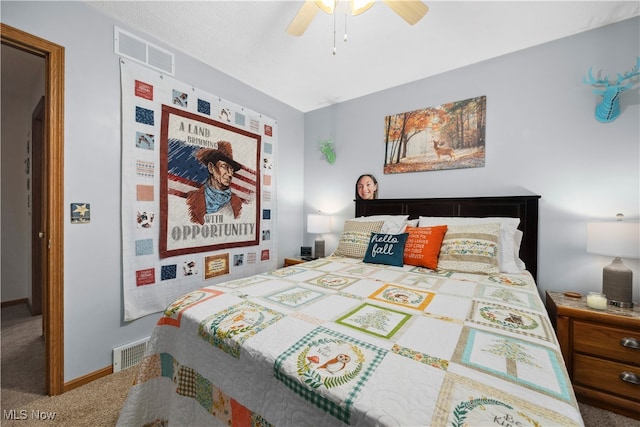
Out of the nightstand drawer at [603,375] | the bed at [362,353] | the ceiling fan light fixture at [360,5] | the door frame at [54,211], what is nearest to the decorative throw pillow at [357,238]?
the bed at [362,353]

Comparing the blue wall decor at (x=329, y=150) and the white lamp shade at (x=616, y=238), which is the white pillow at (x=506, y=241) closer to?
the white lamp shade at (x=616, y=238)

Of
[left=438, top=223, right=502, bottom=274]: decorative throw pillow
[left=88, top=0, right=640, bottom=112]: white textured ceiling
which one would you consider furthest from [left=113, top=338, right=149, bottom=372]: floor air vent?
[left=438, top=223, right=502, bottom=274]: decorative throw pillow

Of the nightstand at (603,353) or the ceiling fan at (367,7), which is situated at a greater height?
the ceiling fan at (367,7)

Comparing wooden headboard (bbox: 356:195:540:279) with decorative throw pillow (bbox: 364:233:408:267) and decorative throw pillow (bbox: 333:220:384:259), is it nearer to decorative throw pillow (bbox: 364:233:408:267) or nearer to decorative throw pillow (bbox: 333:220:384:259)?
decorative throw pillow (bbox: 333:220:384:259)

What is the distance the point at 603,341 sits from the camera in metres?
1.52

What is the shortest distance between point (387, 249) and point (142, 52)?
2.54 meters

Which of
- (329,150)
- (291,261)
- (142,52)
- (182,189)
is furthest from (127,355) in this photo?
(329,150)

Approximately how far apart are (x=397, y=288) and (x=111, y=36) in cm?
266

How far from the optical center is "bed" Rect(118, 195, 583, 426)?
0.62 metres

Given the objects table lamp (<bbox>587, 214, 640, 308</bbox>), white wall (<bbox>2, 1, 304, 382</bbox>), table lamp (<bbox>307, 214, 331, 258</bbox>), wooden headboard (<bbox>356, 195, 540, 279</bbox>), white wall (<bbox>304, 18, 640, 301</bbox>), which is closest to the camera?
table lamp (<bbox>587, 214, 640, 308</bbox>)

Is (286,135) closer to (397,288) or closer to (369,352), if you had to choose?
(397,288)

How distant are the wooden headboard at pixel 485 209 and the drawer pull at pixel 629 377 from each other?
77 centimetres

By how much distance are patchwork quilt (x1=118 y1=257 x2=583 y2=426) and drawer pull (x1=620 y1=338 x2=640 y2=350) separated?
0.56 m

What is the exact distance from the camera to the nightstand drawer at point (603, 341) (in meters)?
1.46
